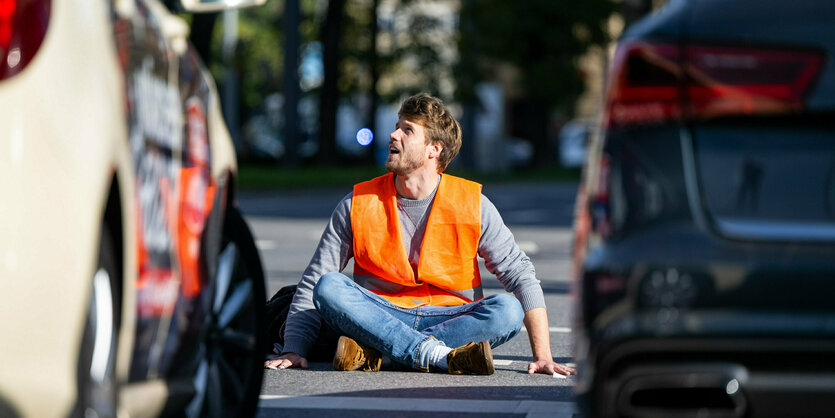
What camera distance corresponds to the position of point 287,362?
20.7 ft

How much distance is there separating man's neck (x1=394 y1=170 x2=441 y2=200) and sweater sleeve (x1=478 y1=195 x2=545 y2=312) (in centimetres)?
22

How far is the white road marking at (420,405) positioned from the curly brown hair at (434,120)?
1.25 m

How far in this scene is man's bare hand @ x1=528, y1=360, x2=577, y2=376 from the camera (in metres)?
6.16

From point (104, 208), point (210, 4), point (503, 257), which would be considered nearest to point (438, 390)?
point (503, 257)

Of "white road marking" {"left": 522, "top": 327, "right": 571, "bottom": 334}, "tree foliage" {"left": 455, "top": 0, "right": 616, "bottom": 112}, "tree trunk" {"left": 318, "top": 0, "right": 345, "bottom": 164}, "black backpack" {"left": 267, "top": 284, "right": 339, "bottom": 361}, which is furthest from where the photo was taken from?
"tree foliage" {"left": 455, "top": 0, "right": 616, "bottom": 112}

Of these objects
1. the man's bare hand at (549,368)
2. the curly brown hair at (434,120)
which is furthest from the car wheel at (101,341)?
the curly brown hair at (434,120)

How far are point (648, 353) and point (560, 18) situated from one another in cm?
4544

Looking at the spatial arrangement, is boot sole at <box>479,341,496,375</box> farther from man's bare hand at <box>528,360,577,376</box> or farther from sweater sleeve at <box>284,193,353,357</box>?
sweater sleeve at <box>284,193,353,357</box>

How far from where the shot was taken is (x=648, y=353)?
334 centimetres

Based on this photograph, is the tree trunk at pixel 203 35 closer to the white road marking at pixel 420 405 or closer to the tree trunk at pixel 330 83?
the white road marking at pixel 420 405

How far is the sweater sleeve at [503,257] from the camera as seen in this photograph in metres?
6.35

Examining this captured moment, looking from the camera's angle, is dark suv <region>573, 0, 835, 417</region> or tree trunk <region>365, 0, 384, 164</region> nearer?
dark suv <region>573, 0, 835, 417</region>

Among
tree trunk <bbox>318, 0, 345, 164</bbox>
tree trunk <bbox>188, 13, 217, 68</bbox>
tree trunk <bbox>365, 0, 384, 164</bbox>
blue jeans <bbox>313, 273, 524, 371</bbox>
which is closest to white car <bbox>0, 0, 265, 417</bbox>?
blue jeans <bbox>313, 273, 524, 371</bbox>

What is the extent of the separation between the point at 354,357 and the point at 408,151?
0.86 metres
